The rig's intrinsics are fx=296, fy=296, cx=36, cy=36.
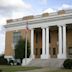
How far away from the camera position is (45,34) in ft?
183

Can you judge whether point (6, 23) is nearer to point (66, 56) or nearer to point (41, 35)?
point (41, 35)

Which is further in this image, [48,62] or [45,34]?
[45,34]

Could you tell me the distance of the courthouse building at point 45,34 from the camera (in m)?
52.2

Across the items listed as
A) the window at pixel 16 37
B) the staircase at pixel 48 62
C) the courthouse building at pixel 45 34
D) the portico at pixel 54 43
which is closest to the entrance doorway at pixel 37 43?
the courthouse building at pixel 45 34

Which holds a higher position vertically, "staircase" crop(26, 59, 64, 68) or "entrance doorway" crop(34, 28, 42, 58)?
"entrance doorway" crop(34, 28, 42, 58)

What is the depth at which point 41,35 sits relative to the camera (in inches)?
2373

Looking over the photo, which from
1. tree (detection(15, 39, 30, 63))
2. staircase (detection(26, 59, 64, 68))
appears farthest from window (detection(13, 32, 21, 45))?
staircase (detection(26, 59, 64, 68))

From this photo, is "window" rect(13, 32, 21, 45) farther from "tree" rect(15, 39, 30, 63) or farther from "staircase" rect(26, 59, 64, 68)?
"staircase" rect(26, 59, 64, 68)

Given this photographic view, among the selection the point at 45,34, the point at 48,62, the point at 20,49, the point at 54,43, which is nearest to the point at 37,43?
the point at 54,43

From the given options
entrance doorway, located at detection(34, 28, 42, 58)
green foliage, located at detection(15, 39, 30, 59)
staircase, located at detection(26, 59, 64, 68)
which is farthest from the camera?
entrance doorway, located at detection(34, 28, 42, 58)

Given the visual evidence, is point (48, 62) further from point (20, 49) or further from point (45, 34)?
point (20, 49)

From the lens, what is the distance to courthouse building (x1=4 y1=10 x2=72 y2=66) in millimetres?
52219

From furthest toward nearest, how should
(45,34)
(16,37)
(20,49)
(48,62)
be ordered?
(16,37) → (20,49) → (45,34) → (48,62)

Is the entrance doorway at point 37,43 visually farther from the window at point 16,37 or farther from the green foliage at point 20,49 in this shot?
the window at point 16,37
